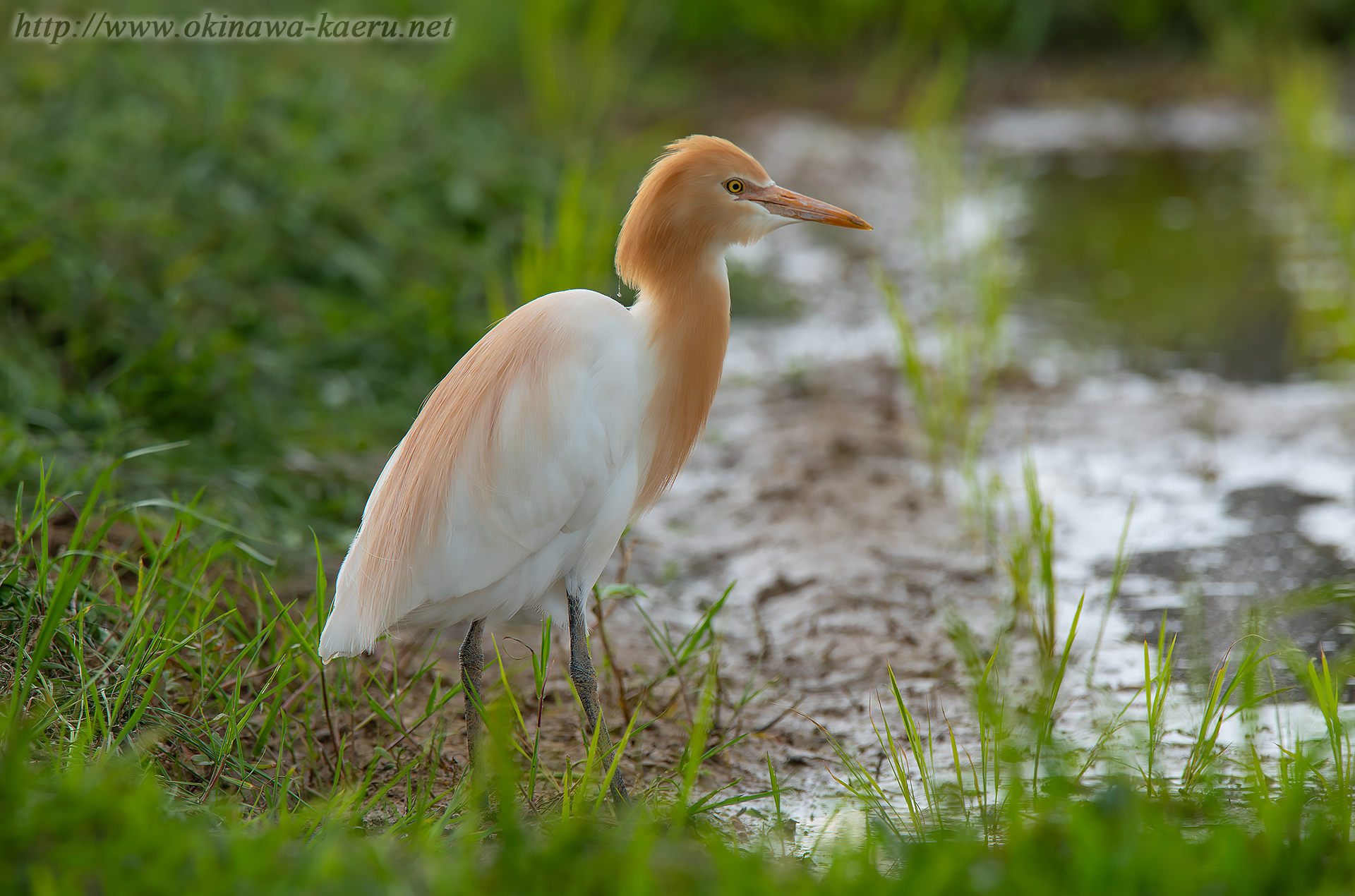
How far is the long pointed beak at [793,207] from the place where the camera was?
263 cm

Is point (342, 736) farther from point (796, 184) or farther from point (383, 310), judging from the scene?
point (796, 184)

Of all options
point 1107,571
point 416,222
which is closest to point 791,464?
point 1107,571

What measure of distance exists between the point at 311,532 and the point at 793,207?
1740 millimetres

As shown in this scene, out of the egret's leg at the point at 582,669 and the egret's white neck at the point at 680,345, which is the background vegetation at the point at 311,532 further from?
the egret's white neck at the point at 680,345

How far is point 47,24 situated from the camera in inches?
266

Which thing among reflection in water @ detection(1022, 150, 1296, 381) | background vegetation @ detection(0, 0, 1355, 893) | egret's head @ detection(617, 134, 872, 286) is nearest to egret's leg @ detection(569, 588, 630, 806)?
background vegetation @ detection(0, 0, 1355, 893)

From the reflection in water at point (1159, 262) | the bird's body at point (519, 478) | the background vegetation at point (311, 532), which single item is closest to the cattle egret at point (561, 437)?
the bird's body at point (519, 478)

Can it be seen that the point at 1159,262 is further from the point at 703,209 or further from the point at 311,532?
the point at 311,532

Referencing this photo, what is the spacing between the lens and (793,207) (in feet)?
8.64

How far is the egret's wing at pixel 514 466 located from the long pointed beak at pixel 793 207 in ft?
1.39

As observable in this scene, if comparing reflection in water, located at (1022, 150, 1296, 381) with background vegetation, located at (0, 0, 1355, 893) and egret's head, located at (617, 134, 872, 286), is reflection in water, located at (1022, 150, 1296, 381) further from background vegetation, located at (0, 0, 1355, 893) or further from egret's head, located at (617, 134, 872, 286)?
egret's head, located at (617, 134, 872, 286)

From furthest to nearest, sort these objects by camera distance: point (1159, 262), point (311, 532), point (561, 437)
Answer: point (1159, 262) → point (311, 532) → point (561, 437)

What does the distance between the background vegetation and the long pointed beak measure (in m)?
0.79

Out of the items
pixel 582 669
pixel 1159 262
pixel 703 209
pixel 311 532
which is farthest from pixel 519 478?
pixel 1159 262
